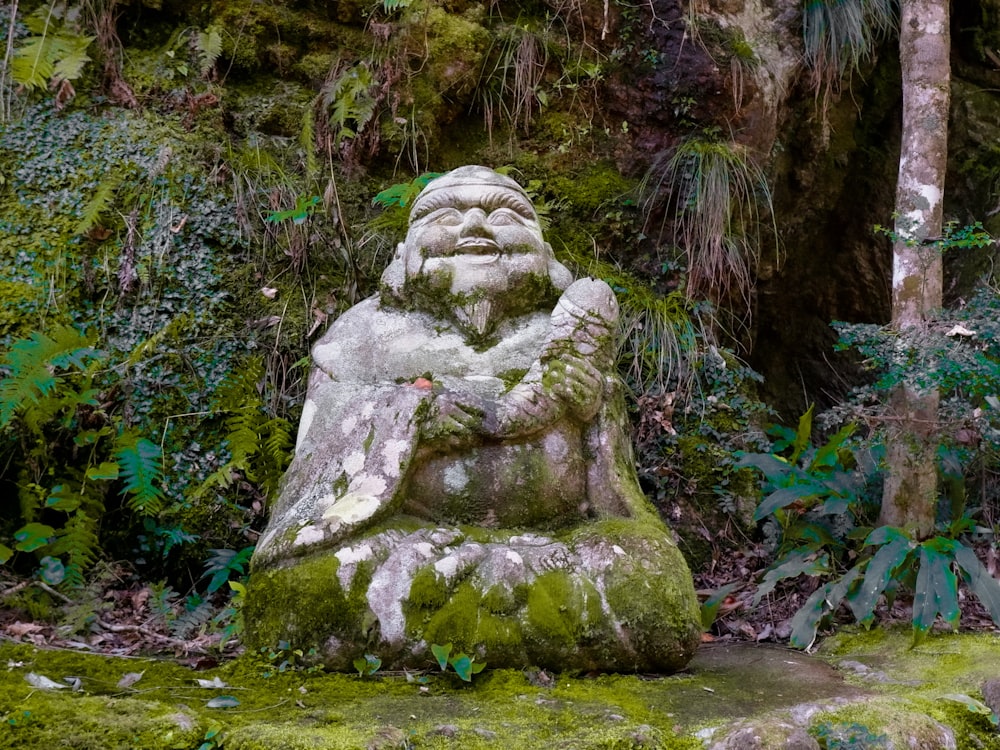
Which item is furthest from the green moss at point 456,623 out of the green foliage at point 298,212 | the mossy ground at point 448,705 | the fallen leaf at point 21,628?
the green foliage at point 298,212

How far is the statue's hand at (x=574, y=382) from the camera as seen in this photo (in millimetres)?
4398

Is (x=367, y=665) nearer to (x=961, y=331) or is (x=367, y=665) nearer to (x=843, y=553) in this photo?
(x=843, y=553)

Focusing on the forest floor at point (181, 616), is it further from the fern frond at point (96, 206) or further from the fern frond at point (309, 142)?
the fern frond at point (309, 142)

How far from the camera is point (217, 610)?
534cm

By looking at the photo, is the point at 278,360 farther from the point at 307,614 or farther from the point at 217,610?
the point at 307,614

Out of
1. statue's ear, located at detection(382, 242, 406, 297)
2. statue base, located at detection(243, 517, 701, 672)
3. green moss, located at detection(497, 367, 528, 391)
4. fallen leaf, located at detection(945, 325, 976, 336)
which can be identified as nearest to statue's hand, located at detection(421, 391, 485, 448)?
green moss, located at detection(497, 367, 528, 391)

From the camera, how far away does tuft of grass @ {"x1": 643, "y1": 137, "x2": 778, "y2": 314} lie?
6.84m

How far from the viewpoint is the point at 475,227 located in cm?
475

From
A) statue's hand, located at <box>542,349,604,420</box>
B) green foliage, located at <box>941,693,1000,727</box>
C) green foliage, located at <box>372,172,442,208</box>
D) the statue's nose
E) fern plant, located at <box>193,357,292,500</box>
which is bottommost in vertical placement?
green foliage, located at <box>941,693,1000,727</box>

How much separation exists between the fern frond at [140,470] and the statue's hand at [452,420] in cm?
205

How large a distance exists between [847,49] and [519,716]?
5.93m

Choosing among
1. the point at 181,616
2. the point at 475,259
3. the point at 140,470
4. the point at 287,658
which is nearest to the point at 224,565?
the point at 181,616

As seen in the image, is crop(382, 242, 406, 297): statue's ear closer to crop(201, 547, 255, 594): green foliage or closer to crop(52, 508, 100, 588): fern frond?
crop(201, 547, 255, 594): green foliage

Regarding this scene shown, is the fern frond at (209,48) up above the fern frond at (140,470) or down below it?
above
